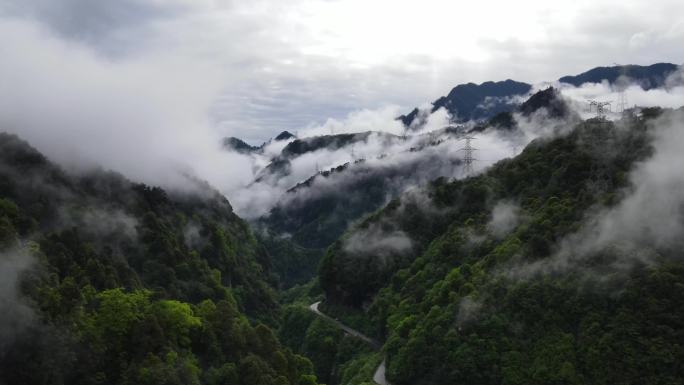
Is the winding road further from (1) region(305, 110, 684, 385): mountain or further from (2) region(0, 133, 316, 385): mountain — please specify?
(2) region(0, 133, 316, 385): mountain

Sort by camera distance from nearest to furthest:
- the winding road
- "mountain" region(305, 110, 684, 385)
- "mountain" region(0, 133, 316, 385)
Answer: "mountain" region(0, 133, 316, 385)
"mountain" region(305, 110, 684, 385)
the winding road

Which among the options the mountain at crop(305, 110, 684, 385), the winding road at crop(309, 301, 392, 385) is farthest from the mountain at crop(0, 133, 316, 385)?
the mountain at crop(305, 110, 684, 385)

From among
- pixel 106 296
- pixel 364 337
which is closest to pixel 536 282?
pixel 364 337

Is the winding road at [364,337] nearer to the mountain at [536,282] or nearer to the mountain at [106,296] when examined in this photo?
the mountain at [536,282]

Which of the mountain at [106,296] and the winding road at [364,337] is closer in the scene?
the mountain at [106,296]

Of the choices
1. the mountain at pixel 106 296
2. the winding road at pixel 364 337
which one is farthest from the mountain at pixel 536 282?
the mountain at pixel 106 296

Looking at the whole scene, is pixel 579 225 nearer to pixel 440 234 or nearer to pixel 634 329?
pixel 634 329
